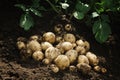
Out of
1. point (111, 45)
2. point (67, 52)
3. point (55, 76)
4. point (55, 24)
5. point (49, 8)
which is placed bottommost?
point (55, 76)

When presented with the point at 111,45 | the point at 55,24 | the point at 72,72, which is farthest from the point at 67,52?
the point at 111,45

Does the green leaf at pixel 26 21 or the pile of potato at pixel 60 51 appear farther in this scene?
the green leaf at pixel 26 21

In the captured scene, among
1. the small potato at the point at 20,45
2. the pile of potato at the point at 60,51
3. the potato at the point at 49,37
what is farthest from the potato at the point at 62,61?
the small potato at the point at 20,45

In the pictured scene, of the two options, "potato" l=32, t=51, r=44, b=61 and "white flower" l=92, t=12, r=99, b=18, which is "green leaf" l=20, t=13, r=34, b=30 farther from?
"white flower" l=92, t=12, r=99, b=18

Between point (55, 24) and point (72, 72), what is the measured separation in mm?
575

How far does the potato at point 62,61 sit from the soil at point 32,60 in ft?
0.19

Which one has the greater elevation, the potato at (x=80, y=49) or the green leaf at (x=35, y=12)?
the green leaf at (x=35, y=12)

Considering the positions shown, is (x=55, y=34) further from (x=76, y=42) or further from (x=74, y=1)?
(x=74, y=1)

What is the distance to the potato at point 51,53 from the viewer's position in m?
2.46

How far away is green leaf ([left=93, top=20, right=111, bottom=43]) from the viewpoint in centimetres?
263

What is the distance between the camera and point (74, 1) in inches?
116

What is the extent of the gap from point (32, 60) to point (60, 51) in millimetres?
284

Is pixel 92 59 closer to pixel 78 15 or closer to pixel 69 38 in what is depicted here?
pixel 69 38

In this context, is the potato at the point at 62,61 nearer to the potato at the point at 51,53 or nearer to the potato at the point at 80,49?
the potato at the point at 51,53
